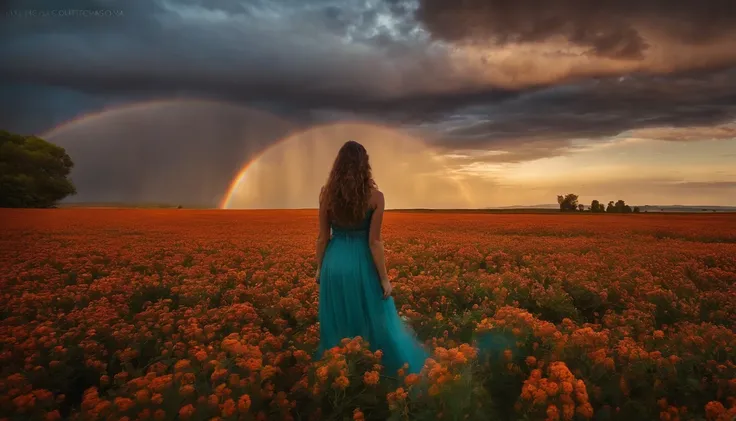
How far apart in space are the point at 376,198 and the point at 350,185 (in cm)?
38

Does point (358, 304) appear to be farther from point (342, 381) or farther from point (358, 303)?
point (342, 381)

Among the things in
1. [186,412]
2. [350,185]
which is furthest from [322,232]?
[186,412]

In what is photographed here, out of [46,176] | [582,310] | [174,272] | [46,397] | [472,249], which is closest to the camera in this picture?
[46,397]

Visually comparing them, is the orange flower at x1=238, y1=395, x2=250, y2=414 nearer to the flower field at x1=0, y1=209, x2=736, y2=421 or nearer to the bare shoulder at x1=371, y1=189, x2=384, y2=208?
the flower field at x1=0, y1=209, x2=736, y2=421

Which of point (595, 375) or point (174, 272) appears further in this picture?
point (174, 272)

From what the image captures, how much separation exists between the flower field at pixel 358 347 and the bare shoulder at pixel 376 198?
58.7 inches

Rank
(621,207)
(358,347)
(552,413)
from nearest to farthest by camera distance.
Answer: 1. (552,413)
2. (358,347)
3. (621,207)

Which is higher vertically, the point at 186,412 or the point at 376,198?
the point at 376,198

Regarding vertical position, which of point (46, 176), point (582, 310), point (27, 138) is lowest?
point (582, 310)

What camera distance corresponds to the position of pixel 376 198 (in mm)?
5133

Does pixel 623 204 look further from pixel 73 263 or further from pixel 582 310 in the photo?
pixel 73 263

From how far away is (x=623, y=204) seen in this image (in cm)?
4600

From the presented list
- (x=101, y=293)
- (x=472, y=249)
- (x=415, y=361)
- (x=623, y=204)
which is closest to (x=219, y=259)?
(x=101, y=293)

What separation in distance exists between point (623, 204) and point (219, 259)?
44.3 m
